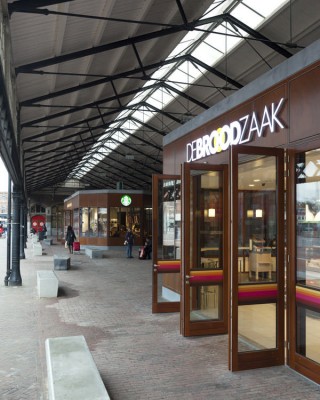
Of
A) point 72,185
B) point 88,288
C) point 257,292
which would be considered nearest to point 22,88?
point 88,288

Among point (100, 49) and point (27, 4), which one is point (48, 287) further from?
point (27, 4)

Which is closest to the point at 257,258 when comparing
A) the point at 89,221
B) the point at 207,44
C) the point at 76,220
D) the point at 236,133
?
the point at 236,133

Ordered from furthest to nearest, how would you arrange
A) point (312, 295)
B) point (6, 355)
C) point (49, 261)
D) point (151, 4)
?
1. point (49, 261)
2. point (151, 4)
3. point (6, 355)
4. point (312, 295)

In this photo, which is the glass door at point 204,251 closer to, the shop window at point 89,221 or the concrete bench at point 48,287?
the concrete bench at point 48,287

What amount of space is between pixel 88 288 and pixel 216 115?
21.9 ft

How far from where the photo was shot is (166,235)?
883 centimetres

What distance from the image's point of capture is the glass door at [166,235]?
27.4 ft

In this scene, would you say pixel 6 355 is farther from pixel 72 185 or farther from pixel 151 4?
pixel 72 185

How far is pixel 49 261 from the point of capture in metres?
19.0

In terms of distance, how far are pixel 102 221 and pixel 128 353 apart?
22627mm

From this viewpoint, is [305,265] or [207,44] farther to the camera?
[207,44]

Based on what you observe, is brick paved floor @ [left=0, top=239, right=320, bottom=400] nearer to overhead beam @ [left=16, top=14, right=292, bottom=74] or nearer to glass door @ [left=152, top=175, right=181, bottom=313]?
glass door @ [left=152, top=175, right=181, bottom=313]

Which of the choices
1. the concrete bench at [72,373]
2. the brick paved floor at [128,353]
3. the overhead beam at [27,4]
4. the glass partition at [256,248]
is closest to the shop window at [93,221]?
the brick paved floor at [128,353]

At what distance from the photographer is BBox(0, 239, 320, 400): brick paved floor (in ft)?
15.2
